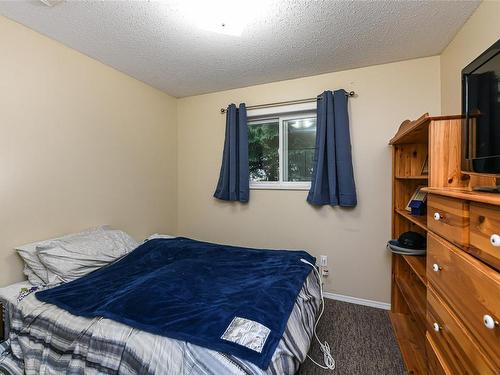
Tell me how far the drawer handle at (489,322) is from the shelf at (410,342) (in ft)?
3.49

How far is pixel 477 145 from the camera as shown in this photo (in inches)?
40.8

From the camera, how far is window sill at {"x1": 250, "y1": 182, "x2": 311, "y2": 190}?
2679 millimetres

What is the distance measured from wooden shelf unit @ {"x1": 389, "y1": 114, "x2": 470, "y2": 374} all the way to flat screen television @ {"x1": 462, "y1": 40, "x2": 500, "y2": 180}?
13cm

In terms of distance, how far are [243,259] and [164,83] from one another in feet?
7.16

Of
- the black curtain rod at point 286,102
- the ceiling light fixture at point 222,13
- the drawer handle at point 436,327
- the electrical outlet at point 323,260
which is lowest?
the electrical outlet at point 323,260

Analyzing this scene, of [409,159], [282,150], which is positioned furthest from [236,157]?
[409,159]

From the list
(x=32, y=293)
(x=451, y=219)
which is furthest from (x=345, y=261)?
(x=32, y=293)

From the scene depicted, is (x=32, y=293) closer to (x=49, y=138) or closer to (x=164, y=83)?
(x=49, y=138)

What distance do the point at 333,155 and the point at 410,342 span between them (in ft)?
5.34

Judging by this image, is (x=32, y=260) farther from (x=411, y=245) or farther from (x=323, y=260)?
(x=411, y=245)

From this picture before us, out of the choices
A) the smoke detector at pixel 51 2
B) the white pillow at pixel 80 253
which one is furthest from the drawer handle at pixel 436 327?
the smoke detector at pixel 51 2

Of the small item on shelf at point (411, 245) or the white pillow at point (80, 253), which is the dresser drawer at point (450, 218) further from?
the white pillow at point (80, 253)

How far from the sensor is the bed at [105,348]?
97cm

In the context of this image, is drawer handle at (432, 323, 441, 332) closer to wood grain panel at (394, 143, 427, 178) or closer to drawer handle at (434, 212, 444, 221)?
drawer handle at (434, 212, 444, 221)
